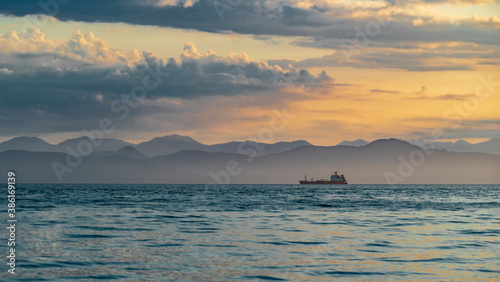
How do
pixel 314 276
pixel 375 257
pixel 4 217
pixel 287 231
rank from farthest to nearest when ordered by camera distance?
pixel 4 217 → pixel 287 231 → pixel 375 257 → pixel 314 276

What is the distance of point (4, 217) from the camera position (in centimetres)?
5347

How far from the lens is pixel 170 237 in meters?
38.3

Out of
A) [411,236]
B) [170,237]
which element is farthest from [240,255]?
[411,236]

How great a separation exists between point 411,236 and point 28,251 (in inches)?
997

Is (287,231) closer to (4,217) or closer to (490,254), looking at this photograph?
(490,254)

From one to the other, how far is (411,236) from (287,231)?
898 centimetres

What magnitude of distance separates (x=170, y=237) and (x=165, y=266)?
11710 mm

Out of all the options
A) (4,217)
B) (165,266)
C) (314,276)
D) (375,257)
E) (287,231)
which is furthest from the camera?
(4,217)

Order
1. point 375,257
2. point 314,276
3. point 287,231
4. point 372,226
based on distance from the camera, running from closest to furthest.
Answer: point 314,276
point 375,257
point 287,231
point 372,226

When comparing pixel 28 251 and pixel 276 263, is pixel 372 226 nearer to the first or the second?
pixel 276 263

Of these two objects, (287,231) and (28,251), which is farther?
(287,231)

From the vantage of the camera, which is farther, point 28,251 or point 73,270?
point 28,251

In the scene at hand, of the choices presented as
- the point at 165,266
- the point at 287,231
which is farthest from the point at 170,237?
the point at 165,266

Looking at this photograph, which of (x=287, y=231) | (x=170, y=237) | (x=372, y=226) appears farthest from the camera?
(x=372, y=226)
